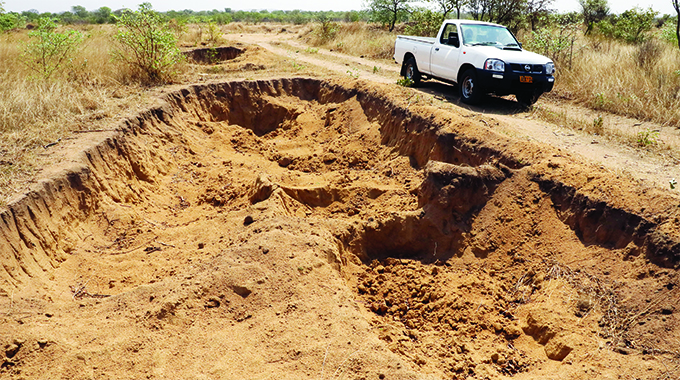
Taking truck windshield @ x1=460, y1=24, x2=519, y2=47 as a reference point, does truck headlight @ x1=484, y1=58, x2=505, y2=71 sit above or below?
below

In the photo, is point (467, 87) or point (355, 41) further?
point (355, 41)

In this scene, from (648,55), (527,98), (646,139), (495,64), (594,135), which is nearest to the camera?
(646,139)

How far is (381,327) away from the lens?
13.9 feet

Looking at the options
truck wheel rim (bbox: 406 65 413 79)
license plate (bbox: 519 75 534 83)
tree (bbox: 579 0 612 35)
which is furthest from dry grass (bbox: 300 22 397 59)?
tree (bbox: 579 0 612 35)

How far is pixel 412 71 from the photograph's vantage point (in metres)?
11.4

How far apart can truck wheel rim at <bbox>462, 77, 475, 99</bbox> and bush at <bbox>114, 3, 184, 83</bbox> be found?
20.6 ft

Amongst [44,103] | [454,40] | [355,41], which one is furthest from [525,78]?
[355,41]

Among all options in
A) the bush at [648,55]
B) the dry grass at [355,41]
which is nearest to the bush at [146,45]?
the dry grass at [355,41]

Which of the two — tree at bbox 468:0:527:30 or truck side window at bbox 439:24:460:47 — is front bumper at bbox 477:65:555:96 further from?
tree at bbox 468:0:527:30

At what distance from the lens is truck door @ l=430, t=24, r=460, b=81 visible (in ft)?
32.5

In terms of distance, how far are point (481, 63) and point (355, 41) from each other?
1165 cm

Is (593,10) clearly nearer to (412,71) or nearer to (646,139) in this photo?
(412,71)

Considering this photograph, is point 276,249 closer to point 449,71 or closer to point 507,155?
point 507,155

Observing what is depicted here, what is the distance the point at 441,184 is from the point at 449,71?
5.11 metres
